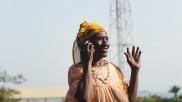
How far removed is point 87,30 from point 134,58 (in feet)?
1.45

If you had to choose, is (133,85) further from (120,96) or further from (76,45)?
(76,45)

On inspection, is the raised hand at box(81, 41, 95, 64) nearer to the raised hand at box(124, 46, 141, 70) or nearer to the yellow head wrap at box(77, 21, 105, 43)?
the yellow head wrap at box(77, 21, 105, 43)

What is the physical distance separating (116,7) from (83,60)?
1041 inches

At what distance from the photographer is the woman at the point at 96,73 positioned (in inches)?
144

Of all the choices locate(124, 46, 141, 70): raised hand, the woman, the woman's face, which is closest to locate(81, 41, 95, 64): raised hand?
the woman

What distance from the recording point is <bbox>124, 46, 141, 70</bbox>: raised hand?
4.07 meters

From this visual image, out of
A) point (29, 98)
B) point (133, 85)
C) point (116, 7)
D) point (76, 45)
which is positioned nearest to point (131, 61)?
point (133, 85)

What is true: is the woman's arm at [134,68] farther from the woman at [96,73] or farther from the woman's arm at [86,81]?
the woman's arm at [86,81]

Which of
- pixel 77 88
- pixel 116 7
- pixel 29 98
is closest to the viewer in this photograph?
pixel 77 88

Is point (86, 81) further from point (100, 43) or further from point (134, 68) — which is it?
point (134, 68)

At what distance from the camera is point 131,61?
13.4 feet

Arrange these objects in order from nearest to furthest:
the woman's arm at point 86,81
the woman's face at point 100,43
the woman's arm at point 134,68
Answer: the woman's arm at point 86,81 → the woman's face at point 100,43 → the woman's arm at point 134,68

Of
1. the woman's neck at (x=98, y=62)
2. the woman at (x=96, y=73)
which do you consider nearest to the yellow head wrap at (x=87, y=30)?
the woman at (x=96, y=73)

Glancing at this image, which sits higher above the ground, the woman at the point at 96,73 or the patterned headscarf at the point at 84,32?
the patterned headscarf at the point at 84,32
